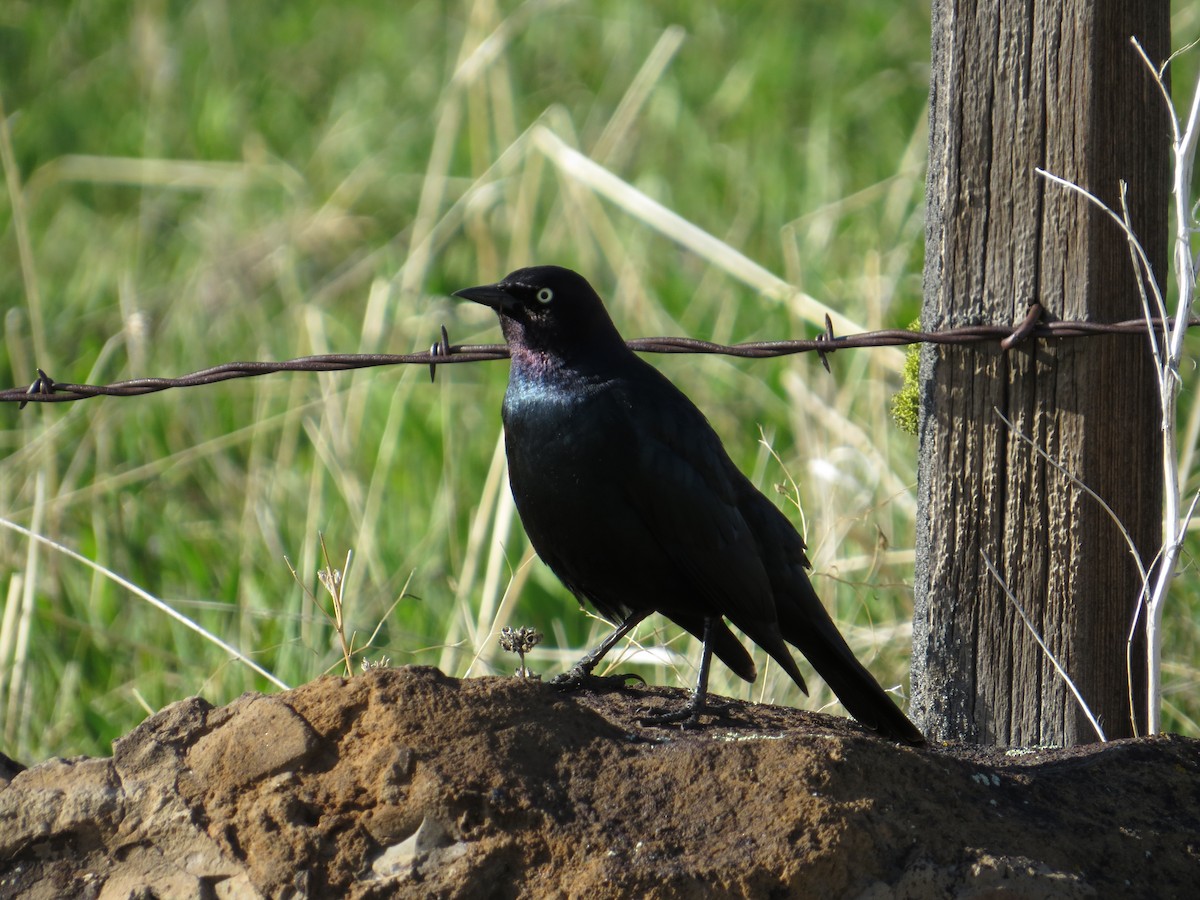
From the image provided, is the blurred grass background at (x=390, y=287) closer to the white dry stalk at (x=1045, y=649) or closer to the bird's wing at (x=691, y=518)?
the bird's wing at (x=691, y=518)

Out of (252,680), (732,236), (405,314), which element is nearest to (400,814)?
(252,680)

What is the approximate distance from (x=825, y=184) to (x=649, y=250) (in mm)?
1021

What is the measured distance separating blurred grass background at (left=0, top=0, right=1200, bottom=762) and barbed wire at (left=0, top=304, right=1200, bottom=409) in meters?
0.36

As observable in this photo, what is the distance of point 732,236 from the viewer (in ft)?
24.0

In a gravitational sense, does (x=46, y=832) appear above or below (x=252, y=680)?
above

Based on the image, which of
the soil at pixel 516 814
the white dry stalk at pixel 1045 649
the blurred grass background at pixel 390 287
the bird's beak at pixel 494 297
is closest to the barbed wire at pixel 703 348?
the bird's beak at pixel 494 297

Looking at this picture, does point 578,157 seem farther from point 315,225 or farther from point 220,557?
point 315,225

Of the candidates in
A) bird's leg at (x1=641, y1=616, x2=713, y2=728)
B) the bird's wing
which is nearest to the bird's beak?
the bird's wing

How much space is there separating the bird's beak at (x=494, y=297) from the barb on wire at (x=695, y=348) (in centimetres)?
11

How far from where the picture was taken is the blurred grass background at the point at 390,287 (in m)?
4.81

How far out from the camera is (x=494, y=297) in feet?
11.4

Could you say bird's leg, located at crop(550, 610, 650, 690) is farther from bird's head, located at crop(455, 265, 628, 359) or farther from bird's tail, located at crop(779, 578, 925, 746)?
bird's head, located at crop(455, 265, 628, 359)

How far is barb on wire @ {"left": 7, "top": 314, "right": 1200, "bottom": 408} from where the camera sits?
3.14 metres

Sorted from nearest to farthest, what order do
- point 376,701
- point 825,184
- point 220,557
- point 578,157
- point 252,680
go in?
point 376,701
point 252,680
point 578,157
point 220,557
point 825,184
